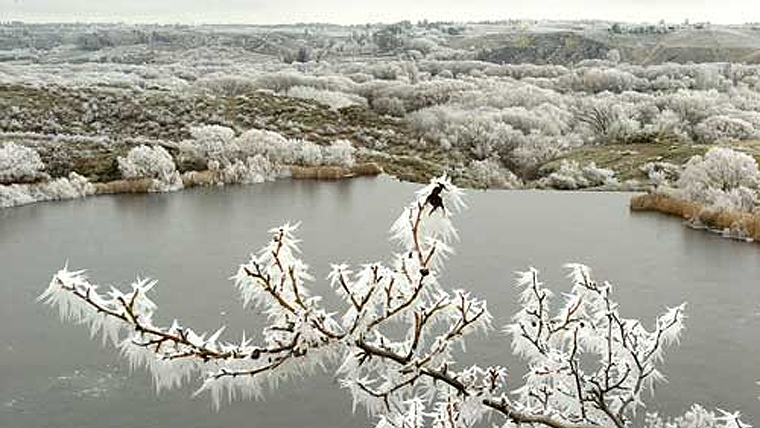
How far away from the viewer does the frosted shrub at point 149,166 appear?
1544 centimetres

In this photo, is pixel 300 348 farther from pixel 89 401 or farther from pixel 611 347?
pixel 89 401

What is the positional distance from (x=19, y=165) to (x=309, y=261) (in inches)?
336

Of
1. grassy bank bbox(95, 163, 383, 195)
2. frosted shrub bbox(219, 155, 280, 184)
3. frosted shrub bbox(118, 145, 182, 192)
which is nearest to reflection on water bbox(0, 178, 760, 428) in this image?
frosted shrub bbox(219, 155, 280, 184)

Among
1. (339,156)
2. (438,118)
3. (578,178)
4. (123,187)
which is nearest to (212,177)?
(123,187)

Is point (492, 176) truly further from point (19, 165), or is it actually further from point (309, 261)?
point (19, 165)

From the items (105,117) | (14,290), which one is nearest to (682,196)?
(14,290)

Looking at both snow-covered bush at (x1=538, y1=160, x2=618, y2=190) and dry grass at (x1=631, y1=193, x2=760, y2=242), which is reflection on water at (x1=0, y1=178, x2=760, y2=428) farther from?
snow-covered bush at (x1=538, y1=160, x2=618, y2=190)

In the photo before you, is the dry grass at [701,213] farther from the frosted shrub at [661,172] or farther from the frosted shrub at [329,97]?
the frosted shrub at [329,97]

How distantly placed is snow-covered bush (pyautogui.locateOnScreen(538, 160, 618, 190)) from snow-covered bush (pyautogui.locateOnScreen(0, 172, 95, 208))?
8987 millimetres

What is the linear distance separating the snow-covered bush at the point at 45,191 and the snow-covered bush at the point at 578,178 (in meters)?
8.99

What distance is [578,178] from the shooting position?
17578 mm

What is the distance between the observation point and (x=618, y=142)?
24016 mm

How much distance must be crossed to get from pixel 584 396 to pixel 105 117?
2403 cm

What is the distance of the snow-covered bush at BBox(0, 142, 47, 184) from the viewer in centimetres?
1527
